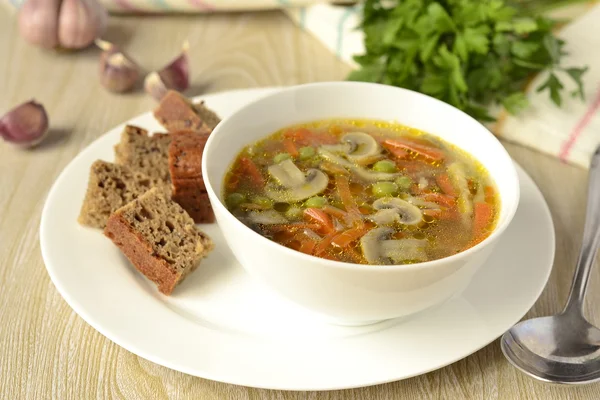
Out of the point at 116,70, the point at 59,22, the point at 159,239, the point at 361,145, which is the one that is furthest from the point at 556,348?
the point at 59,22

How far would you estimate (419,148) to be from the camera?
319 centimetres

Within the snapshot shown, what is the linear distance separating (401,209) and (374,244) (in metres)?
0.24

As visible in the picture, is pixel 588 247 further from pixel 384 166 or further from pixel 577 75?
pixel 577 75

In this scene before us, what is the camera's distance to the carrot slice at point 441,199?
9.50 feet

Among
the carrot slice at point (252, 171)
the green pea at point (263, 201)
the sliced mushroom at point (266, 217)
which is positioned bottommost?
the carrot slice at point (252, 171)

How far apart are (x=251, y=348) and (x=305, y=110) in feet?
4.13

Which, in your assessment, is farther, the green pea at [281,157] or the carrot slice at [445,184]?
the green pea at [281,157]

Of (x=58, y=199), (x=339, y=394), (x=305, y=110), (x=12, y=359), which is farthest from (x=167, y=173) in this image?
(x=339, y=394)

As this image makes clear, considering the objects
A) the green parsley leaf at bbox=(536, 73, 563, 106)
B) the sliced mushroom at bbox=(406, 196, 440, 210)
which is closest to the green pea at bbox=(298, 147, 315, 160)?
the sliced mushroom at bbox=(406, 196, 440, 210)

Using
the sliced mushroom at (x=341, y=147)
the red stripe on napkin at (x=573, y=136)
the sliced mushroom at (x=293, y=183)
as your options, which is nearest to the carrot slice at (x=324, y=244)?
the sliced mushroom at (x=293, y=183)

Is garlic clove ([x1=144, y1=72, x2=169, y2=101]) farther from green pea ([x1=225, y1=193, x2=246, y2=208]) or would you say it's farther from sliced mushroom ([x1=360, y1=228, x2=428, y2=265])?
sliced mushroom ([x1=360, y1=228, x2=428, y2=265])

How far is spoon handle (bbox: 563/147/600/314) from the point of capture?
2.92 metres

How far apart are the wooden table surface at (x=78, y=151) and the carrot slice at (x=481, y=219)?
0.47 metres

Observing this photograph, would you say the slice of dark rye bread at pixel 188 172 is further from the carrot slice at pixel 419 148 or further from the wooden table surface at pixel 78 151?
the carrot slice at pixel 419 148
